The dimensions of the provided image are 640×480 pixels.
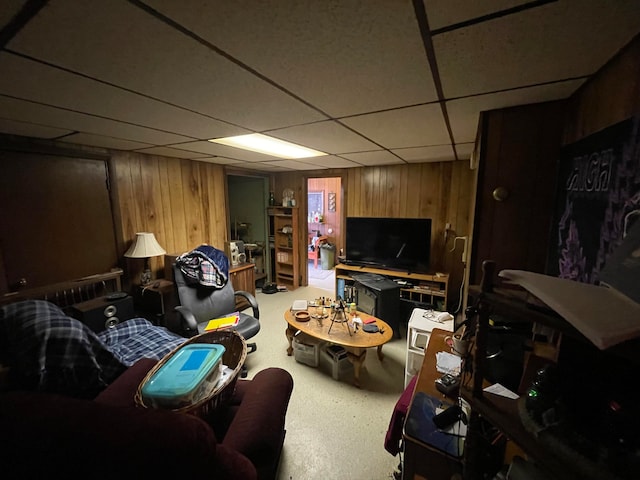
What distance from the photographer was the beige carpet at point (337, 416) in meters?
1.54

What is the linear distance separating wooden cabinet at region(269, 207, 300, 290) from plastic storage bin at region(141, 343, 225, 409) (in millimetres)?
3337

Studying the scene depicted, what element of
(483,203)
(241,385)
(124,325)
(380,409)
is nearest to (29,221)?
(124,325)

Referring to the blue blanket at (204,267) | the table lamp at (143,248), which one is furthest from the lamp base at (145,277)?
the blue blanket at (204,267)

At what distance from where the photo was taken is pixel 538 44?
797mm

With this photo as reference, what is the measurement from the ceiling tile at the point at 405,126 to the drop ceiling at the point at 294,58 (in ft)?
0.07

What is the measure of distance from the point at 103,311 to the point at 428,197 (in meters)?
3.99

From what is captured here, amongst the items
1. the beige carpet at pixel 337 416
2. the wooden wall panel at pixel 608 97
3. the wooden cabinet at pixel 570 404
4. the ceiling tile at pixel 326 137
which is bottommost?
the beige carpet at pixel 337 416

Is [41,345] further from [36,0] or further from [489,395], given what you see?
[489,395]

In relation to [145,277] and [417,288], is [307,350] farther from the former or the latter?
[145,277]

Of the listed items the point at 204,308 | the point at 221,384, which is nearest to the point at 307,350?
the point at 204,308

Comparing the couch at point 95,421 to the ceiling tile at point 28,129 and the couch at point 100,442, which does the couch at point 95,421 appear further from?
the ceiling tile at point 28,129

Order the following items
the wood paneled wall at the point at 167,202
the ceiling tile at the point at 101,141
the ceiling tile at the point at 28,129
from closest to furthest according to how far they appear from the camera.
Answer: the ceiling tile at the point at 28,129
the ceiling tile at the point at 101,141
the wood paneled wall at the point at 167,202

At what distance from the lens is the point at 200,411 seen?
1.04 m

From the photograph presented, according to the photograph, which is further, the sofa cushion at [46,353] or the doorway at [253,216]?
the doorway at [253,216]
